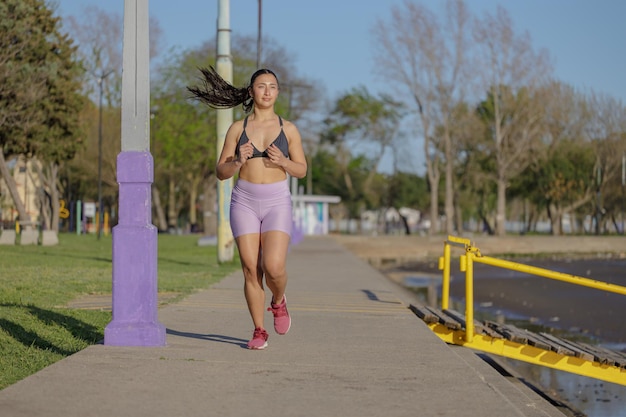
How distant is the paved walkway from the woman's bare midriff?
1.29 m

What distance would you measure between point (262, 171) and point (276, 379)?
182 cm

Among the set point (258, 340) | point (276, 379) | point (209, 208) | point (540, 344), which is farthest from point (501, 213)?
point (276, 379)

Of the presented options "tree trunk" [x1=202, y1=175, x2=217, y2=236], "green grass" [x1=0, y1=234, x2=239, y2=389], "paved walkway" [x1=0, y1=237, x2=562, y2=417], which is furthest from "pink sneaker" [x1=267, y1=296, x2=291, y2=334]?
"tree trunk" [x1=202, y1=175, x2=217, y2=236]

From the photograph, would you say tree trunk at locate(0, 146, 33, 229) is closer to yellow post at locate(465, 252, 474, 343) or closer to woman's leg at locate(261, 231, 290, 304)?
yellow post at locate(465, 252, 474, 343)

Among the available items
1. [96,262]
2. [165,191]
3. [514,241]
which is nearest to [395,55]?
[514,241]

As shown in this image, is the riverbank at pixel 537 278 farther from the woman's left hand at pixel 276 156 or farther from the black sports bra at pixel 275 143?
the woman's left hand at pixel 276 156

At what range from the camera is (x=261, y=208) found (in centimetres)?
762

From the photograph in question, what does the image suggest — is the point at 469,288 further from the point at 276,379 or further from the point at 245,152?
the point at 276,379

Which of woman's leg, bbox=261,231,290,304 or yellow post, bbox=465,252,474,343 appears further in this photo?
yellow post, bbox=465,252,474,343

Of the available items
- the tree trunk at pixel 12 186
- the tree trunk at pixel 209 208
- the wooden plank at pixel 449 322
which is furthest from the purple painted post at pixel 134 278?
the tree trunk at pixel 209 208

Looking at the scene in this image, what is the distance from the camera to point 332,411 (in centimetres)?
545

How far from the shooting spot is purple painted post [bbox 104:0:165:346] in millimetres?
7414

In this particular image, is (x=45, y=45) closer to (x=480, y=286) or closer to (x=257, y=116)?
(x=480, y=286)

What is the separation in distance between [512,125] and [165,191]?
35.0m
